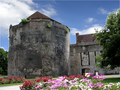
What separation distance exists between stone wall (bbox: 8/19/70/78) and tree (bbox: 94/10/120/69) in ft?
31.1

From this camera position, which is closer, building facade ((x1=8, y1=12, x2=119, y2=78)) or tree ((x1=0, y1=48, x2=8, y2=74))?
building facade ((x1=8, y1=12, x2=119, y2=78))

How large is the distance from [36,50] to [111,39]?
12.6m

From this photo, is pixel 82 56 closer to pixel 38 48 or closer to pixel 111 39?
pixel 38 48

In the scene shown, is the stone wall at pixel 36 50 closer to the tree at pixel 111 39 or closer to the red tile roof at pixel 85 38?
the red tile roof at pixel 85 38

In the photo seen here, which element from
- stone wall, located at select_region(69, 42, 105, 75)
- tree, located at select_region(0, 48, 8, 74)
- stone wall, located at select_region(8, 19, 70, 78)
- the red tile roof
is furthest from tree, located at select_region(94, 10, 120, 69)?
tree, located at select_region(0, 48, 8, 74)

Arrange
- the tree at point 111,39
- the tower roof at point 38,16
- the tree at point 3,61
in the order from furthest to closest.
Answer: the tree at point 3,61 < the tower roof at point 38,16 < the tree at point 111,39

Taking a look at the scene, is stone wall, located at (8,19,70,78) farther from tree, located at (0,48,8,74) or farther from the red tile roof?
tree, located at (0,48,8,74)

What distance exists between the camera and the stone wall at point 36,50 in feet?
76.6

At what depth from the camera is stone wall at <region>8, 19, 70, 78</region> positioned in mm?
23344

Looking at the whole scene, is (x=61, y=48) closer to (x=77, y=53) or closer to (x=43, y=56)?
(x=43, y=56)

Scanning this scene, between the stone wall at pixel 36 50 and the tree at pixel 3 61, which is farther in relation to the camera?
the tree at pixel 3 61

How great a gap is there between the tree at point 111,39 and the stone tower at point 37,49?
9.50 m

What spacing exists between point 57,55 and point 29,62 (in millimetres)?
5132

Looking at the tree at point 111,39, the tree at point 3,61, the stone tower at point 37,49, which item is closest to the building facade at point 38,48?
the stone tower at point 37,49
